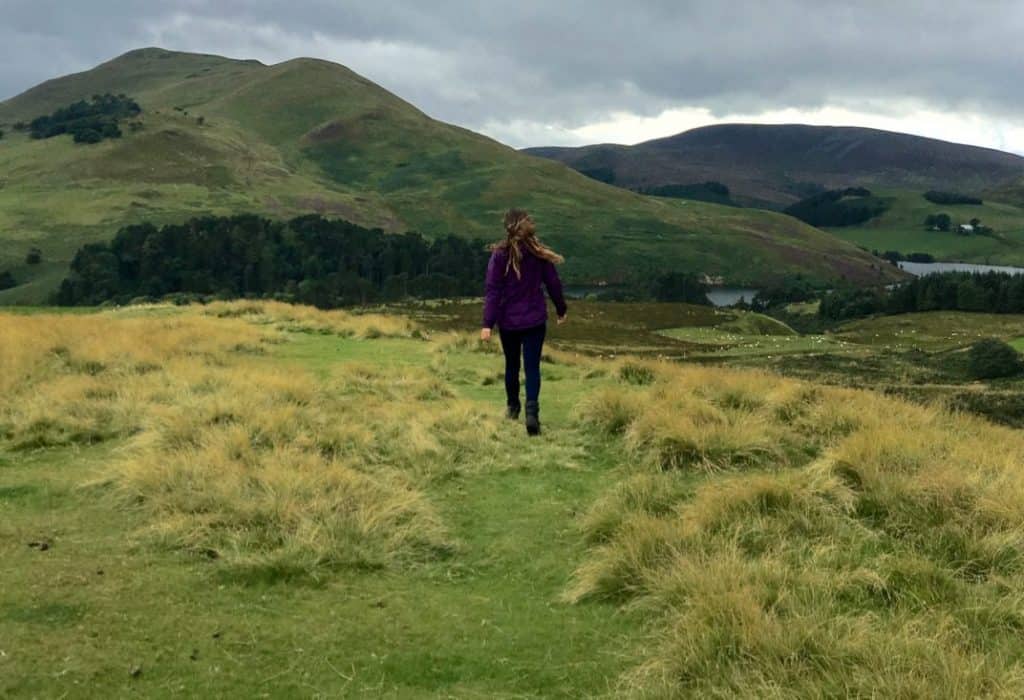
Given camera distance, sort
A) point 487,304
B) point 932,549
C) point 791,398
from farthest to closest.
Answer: point 791,398, point 487,304, point 932,549

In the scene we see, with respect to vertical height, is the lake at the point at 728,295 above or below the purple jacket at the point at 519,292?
below

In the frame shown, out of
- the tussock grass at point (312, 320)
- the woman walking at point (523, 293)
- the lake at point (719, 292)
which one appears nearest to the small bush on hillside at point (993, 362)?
the tussock grass at point (312, 320)

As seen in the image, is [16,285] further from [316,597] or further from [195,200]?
[316,597]

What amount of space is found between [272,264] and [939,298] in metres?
91.8

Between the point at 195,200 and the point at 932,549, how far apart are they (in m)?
165

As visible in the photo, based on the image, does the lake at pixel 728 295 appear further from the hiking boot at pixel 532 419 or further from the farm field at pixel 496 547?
the farm field at pixel 496 547

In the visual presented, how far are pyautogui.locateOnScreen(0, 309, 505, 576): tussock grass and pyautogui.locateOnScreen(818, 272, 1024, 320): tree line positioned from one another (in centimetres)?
9735

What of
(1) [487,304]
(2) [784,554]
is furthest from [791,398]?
(2) [784,554]

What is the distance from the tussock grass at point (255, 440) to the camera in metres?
5.49

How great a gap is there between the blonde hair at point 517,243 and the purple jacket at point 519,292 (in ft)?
0.18

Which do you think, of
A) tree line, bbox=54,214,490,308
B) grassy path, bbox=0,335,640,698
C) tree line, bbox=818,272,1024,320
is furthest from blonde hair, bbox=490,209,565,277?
tree line, bbox=818,272,1024,320

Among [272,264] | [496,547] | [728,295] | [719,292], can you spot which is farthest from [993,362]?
[719,292]

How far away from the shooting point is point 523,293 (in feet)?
30.2

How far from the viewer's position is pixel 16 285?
367 feet
